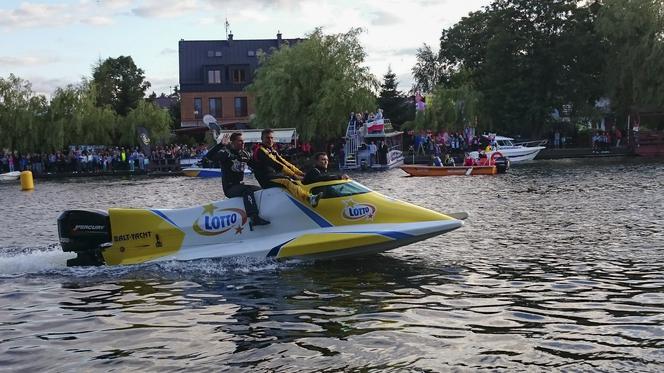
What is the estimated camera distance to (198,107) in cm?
9344

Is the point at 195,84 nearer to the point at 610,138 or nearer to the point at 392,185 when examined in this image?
the point at 610,138

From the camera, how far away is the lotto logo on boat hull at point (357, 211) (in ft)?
44.0

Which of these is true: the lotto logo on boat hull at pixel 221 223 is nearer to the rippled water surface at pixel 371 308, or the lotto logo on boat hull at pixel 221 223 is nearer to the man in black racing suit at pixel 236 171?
the man in black racing suit at pixel 236 171

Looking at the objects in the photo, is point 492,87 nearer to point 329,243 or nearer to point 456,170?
point 456,170

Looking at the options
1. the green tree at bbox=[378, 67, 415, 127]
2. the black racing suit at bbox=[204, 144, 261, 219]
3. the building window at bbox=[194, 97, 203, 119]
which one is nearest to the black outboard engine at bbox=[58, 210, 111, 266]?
the black racing suit at bbox=[204, 144, 261, 219]

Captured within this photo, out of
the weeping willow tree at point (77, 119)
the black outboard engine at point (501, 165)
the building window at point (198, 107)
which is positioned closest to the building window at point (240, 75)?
the building window at point (198, 107)

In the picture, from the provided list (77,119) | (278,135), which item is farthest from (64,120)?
(278,135)

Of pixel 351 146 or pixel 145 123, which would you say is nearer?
pixel 351 146

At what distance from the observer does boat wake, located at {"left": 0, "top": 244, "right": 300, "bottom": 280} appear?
42.4ft

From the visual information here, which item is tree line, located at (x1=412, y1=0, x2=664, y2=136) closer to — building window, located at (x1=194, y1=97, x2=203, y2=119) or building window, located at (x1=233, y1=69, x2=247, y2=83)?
building window, located at (x1=233, y1=69, x2=247, y2=83)

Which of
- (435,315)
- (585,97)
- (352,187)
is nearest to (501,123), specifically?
(585,97)

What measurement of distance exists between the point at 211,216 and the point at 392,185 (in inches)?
822

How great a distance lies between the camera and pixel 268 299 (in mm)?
10711

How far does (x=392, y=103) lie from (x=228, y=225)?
205 ft
